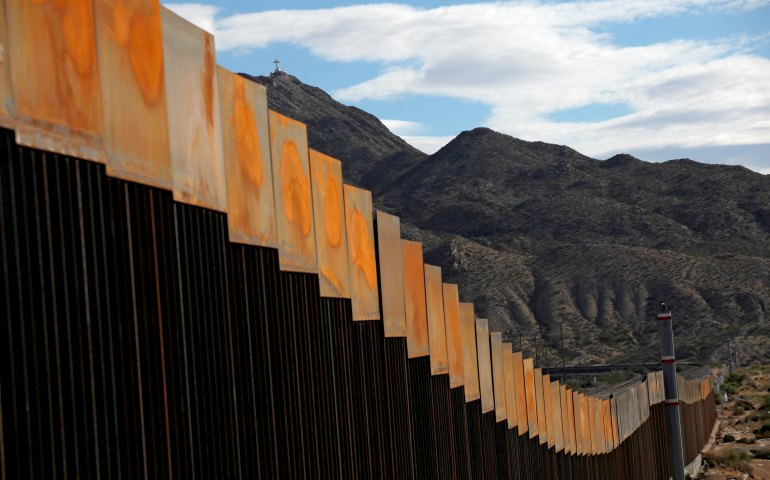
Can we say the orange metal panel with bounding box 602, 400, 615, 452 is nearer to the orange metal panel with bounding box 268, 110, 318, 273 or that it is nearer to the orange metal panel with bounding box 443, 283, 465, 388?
the orange metal panel with bounding box 443, 283, 465, 388

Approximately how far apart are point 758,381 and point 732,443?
21134 mm

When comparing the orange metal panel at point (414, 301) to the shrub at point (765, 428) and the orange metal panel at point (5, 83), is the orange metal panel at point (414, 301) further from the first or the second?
the shrub at point (765, 428)

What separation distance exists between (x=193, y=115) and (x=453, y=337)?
5.12 metres

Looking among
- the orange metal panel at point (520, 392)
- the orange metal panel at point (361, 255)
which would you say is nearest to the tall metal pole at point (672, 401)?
the orange metal panel at point (520, 392)

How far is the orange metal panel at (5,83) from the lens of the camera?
319 centimetres

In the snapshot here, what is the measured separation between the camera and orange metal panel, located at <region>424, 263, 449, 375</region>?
26.8 ft

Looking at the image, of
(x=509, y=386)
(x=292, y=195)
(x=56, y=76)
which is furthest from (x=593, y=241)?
(x=56, y=76)

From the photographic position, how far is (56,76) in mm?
3469

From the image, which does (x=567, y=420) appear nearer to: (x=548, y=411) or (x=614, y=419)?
(x=548, y=411)

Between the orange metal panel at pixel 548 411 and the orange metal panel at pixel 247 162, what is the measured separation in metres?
7.85

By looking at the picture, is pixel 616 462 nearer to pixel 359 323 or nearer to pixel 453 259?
pixel 359 323

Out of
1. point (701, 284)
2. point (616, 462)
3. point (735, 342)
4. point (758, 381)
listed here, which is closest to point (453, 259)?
point (701, 284)

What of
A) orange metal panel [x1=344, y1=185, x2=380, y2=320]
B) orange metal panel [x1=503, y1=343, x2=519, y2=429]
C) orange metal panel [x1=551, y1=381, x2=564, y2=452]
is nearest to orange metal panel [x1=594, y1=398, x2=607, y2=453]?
orange metal panel [x1=551, y1=381, x2=564, y2=452]

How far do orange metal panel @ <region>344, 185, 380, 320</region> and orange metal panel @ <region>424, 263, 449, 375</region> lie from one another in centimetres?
124
